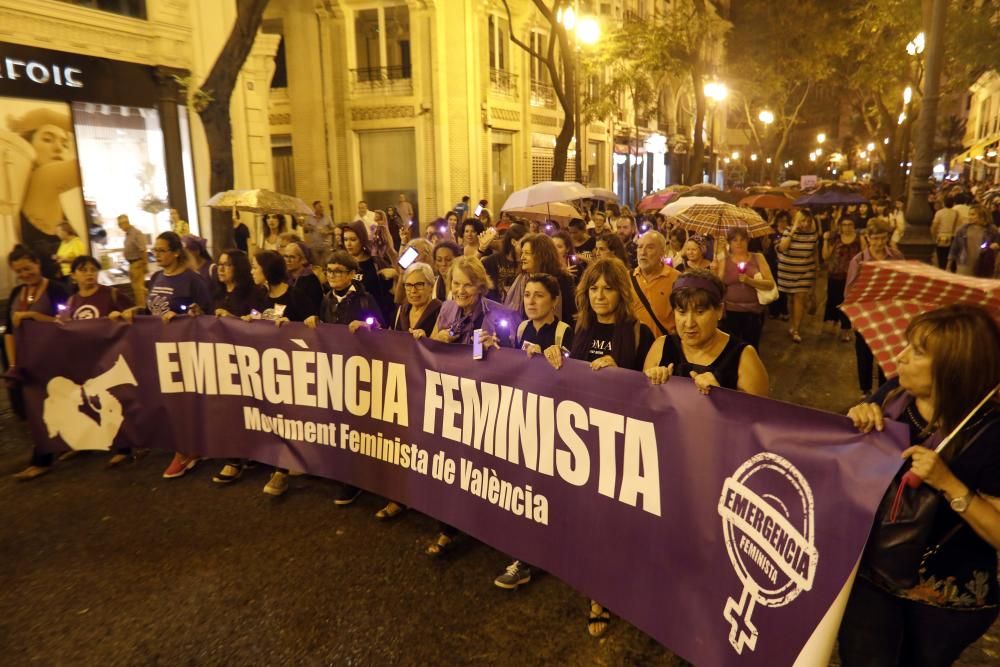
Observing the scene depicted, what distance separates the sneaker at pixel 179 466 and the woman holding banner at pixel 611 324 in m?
3.61

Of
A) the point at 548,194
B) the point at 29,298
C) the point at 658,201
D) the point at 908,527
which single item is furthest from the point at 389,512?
the point at 658,201

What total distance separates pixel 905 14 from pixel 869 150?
229ft

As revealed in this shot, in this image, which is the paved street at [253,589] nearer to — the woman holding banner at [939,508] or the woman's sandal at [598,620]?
the woman's sandal at [598,620]

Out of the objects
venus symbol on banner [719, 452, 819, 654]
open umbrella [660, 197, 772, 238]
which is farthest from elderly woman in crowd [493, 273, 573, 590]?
open umbrella [660, 197, 772, 238]

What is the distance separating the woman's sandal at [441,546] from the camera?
4504 mm

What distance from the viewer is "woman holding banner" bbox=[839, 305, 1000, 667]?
221 cm

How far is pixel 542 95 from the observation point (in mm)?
30906

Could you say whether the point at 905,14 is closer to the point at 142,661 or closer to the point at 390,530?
the point at 390,530

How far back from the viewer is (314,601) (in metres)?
4.07

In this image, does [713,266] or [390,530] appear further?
[713,266]

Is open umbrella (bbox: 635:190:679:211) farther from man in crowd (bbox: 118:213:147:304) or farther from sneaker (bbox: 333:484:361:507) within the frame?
sneaker (bbox: 333:484:361:507)

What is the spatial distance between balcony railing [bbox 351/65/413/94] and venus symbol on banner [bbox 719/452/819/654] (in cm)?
2453

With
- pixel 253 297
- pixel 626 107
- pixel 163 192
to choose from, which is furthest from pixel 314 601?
pixel 626 107

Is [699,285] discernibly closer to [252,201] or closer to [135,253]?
[252,201]
